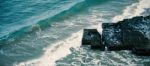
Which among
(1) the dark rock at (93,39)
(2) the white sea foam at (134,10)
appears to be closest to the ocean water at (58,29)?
(2) the white sea foam at (134,10)

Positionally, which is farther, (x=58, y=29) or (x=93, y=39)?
(x=58, y=29)

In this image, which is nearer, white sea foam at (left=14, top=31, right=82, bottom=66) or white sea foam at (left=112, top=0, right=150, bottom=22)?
white sea foam at (left=14, top=31, right=82, bottom=66)

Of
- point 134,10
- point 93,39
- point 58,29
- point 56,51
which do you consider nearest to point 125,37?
point 93,39

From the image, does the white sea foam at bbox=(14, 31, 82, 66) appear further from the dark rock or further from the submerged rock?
the submerged rock

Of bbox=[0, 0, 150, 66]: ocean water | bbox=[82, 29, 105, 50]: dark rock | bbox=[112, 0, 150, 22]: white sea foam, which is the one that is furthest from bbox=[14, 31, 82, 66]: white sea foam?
bbox=[112, 0, 150, 22]: white sea foam

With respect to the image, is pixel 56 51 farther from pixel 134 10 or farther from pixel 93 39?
pixel 134 10

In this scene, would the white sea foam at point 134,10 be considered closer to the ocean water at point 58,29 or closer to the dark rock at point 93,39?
the ocean water at point 58,29
